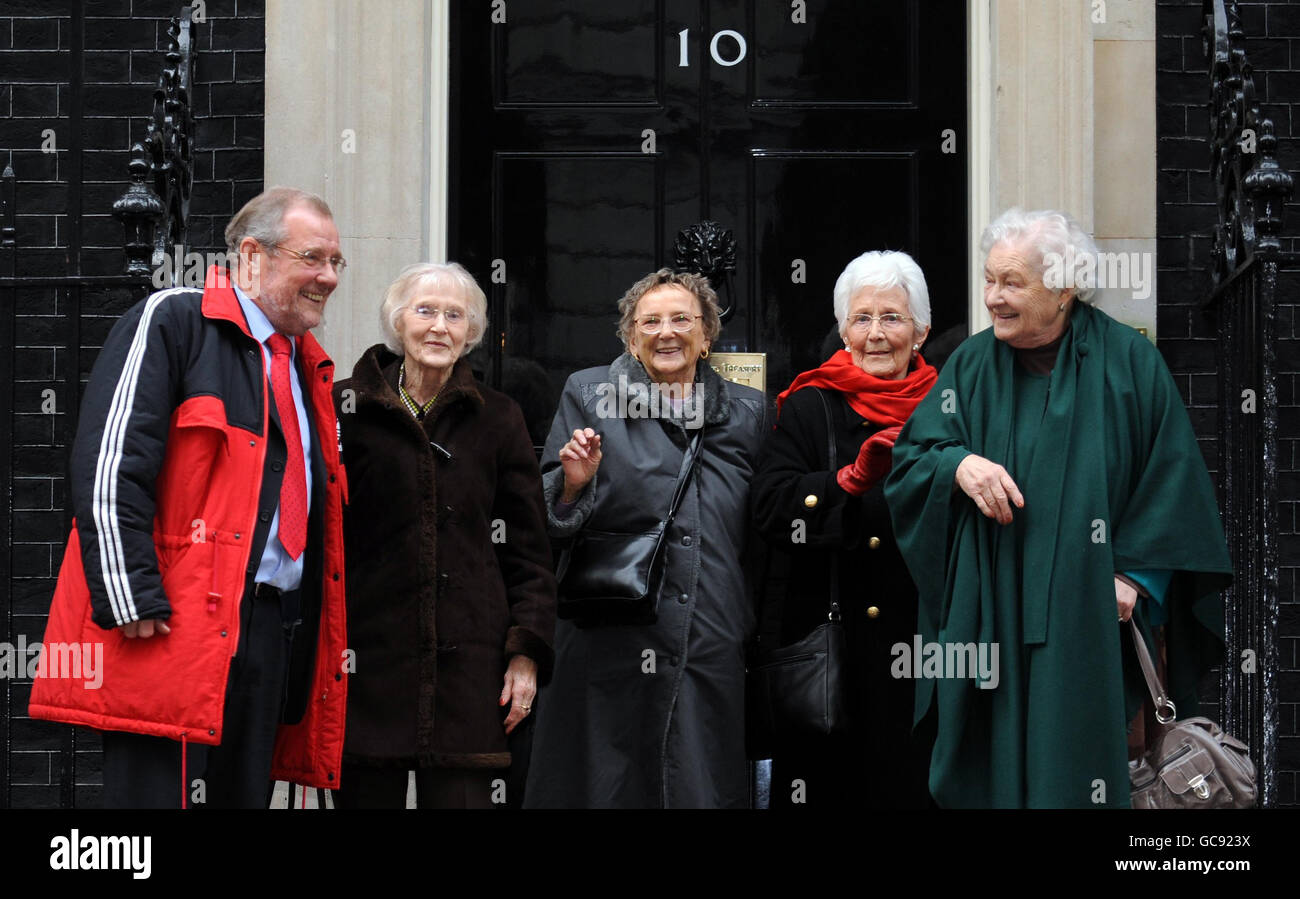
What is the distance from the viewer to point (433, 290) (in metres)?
5.34

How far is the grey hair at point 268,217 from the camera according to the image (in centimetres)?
499

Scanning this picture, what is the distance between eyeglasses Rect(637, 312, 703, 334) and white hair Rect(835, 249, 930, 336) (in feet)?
1.53

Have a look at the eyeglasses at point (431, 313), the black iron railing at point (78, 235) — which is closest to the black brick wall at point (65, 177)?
the black iron railing at point (78, 235)

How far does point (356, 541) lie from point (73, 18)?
127 inches

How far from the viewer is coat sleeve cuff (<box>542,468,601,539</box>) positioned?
17.9ft

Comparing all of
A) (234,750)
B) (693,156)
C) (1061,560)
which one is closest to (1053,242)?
(1061,560)

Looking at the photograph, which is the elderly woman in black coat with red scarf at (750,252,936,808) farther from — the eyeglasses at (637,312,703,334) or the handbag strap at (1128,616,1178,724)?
the handbag strap at (1128,616,1178,724)

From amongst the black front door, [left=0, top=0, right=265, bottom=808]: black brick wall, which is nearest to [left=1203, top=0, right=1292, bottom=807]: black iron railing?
the black front door

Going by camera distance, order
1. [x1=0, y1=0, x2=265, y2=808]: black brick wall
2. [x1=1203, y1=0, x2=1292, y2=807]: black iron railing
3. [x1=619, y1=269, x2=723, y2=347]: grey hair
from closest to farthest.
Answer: [x1=619, y1=269, x2=723, y2=347]: grey hair, [x1=1203, y1=0, x2=1292, y2=807]: black iron railing, [x1=0, y1=0, x2=265, y2=808]: black brick wall

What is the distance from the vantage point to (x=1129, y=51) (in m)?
7.13
